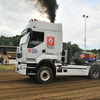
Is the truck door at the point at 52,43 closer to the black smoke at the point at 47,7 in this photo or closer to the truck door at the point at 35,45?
the truck door at the point at 35,45

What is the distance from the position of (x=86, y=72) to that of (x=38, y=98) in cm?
462

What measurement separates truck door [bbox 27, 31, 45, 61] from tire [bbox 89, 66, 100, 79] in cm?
393

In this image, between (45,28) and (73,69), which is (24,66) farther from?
(73,69)

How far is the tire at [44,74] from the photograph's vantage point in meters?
6.68

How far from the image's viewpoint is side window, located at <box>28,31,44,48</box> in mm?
6755

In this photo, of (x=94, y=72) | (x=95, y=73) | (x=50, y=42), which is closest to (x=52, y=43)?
(x=50, y=42)

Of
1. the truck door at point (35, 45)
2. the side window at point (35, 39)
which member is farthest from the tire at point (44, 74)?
the side window at point (35, 39)

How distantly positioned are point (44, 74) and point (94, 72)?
389cm

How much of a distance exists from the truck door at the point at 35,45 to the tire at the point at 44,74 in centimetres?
76

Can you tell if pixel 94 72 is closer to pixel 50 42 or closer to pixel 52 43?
pixel 52 43

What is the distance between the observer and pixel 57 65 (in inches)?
281

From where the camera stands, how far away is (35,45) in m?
6.83

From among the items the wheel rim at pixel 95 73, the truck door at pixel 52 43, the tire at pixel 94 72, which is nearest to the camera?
the truck door at pixel 52 43

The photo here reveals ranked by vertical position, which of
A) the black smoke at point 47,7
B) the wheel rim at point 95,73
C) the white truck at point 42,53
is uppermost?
the black smoke at point 47,7
